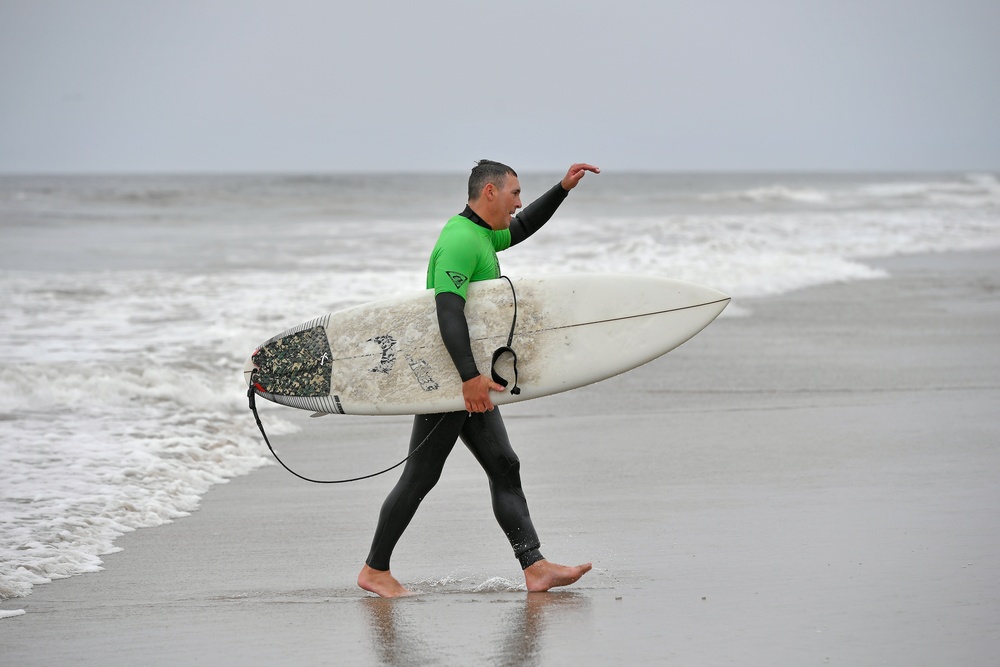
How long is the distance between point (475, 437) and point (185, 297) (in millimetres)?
9142

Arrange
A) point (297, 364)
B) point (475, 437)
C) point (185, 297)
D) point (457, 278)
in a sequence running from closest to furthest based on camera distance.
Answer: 1. point (457, 278)
2. point (475, 437)
3. point (297, 364)
4. point (185, 297)

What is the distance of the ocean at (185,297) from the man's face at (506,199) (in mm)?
1998

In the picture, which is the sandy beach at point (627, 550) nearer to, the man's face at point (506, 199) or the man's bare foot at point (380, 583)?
the man's bare foot at point (380, 583)

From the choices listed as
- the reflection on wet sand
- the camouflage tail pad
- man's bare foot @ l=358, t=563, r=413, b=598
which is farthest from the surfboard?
the reflection on wet sand

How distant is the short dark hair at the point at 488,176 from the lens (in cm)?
345

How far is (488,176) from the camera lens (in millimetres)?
3463

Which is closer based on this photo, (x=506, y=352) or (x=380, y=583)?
(x=380, y=583)

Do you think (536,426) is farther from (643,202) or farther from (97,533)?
(643,202)

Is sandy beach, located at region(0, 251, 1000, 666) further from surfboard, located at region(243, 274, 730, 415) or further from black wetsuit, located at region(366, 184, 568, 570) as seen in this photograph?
surfboard, located at region(243, 274, 730, 415)

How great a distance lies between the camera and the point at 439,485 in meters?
4.93

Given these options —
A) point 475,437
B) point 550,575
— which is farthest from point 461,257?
point 550,575

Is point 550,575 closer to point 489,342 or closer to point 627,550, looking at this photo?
point 627,550

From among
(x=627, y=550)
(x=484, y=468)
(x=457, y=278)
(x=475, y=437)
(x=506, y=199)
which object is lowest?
(x=627, y=550)

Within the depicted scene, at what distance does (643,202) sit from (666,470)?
3705cm
